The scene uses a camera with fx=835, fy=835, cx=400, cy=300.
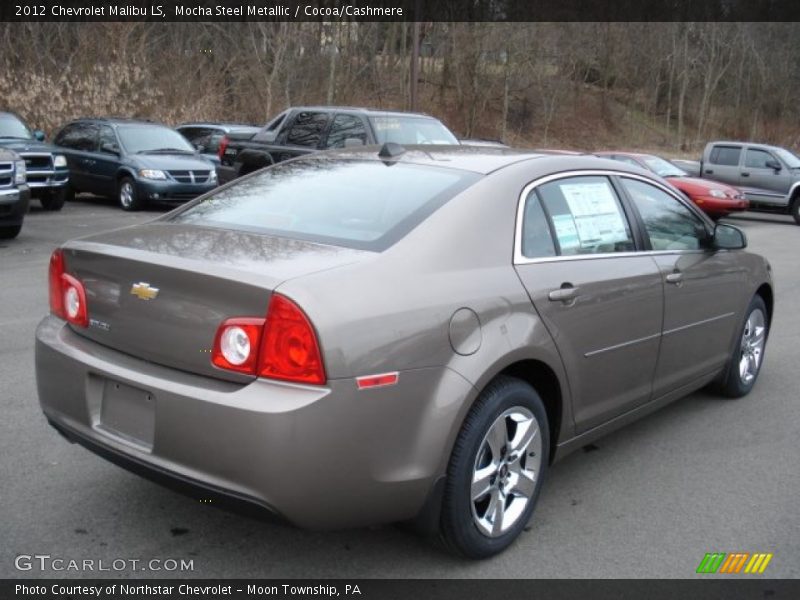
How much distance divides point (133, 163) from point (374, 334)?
1384 cm

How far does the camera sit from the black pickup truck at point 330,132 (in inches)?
484

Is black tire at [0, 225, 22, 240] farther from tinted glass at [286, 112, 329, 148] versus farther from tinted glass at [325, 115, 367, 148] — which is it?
tinted glass at [325, 115, 367, 148]

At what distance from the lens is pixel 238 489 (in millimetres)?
2801

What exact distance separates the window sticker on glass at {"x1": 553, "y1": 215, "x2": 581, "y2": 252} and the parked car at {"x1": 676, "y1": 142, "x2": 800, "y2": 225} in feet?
59.6

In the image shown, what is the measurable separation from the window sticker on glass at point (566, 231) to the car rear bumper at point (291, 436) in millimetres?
1073

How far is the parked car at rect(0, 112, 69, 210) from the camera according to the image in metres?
13.9

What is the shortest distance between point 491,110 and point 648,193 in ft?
126

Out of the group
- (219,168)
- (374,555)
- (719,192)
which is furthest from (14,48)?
(374,555)

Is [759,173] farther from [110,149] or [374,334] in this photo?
[374,334]

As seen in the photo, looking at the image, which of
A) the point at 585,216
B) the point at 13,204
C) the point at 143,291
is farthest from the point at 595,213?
the point at 13,204

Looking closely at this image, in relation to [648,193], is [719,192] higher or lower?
lower

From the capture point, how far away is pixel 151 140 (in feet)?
54.0

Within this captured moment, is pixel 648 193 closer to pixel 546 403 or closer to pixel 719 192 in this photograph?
pixel 546 403
